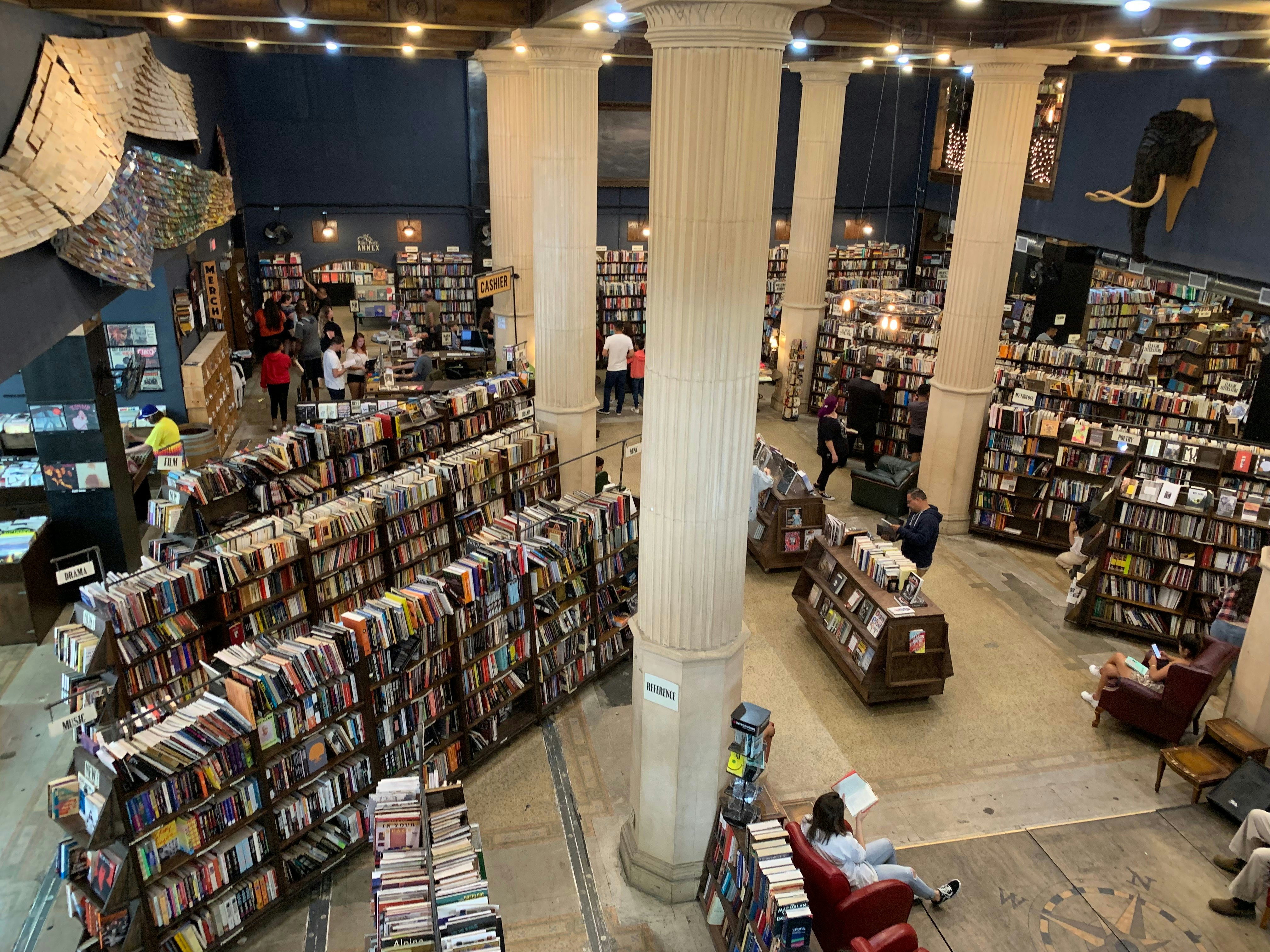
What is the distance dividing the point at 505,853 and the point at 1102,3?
26.1 feet

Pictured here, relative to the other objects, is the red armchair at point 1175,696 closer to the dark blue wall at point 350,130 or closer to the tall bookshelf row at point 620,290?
the tall bookshelf row at point 620,290

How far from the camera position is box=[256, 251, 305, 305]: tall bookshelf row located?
19141 millimetres

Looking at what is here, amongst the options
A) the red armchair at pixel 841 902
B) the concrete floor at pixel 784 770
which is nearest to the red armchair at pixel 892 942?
the red armchair at pixel 841 902

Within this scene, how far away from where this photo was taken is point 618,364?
49.1 feet

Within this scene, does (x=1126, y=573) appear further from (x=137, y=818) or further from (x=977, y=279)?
(x=137, y=818)

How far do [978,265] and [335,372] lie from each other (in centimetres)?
882

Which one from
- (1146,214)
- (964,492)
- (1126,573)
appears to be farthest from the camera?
(1146,214)

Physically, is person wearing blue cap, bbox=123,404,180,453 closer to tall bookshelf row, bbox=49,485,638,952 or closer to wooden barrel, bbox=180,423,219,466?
wooden barrel, bbox=180,423,219,466

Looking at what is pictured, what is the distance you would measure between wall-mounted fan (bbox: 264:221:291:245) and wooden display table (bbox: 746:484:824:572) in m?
13.7

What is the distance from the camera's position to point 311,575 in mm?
7801

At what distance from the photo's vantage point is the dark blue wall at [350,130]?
18250 mm

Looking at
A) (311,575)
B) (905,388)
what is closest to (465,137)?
(905,388)

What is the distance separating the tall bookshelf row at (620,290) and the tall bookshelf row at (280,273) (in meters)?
6.34

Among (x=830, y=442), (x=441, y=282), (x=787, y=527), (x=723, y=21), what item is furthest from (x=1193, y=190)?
(x=441, y=282)
